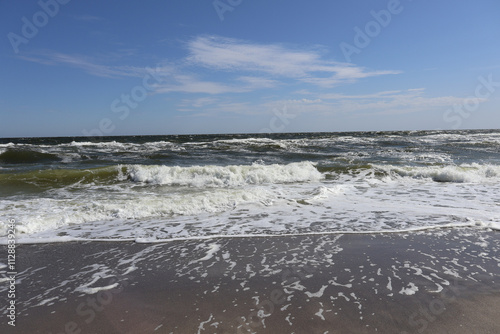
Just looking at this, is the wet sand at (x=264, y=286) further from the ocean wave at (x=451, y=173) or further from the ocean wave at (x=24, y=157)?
the ocean wave at (x=24, y=157)

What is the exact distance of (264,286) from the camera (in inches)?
134

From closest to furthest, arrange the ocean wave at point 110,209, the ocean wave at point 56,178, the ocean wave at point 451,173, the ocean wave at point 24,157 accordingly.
A: the ocean wave at point 110,209, the ocean wave at point 56,178, the ocean wave at point 451,173, the ocean wave at point 24,157

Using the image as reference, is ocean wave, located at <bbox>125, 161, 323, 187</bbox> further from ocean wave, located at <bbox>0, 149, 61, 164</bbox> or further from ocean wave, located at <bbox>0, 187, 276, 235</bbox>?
ocean wave, located at <bbox>0, 149, 61, 164</bbox>

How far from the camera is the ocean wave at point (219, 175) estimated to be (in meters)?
11.8

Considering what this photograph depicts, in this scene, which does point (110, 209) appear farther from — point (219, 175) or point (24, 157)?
point (24, 157)

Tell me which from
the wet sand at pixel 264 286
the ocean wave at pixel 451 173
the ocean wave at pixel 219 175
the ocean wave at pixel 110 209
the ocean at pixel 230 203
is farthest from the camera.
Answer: the ocean wave at pixel 451 173

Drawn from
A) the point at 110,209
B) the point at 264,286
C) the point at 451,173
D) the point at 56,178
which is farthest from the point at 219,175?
the point at 451,173

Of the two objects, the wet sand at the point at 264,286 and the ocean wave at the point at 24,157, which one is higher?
the ocean wave at the point at 24,157

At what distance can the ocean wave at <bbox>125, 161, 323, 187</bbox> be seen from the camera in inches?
464

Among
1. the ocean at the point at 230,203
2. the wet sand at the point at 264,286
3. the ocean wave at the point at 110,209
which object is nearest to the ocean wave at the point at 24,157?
the ocean at the point at 230,203

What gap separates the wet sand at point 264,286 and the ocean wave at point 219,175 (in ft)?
22.1

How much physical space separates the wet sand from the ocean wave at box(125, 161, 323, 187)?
674 cm

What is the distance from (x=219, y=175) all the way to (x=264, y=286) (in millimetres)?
9283

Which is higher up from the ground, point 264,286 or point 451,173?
point 264,286
